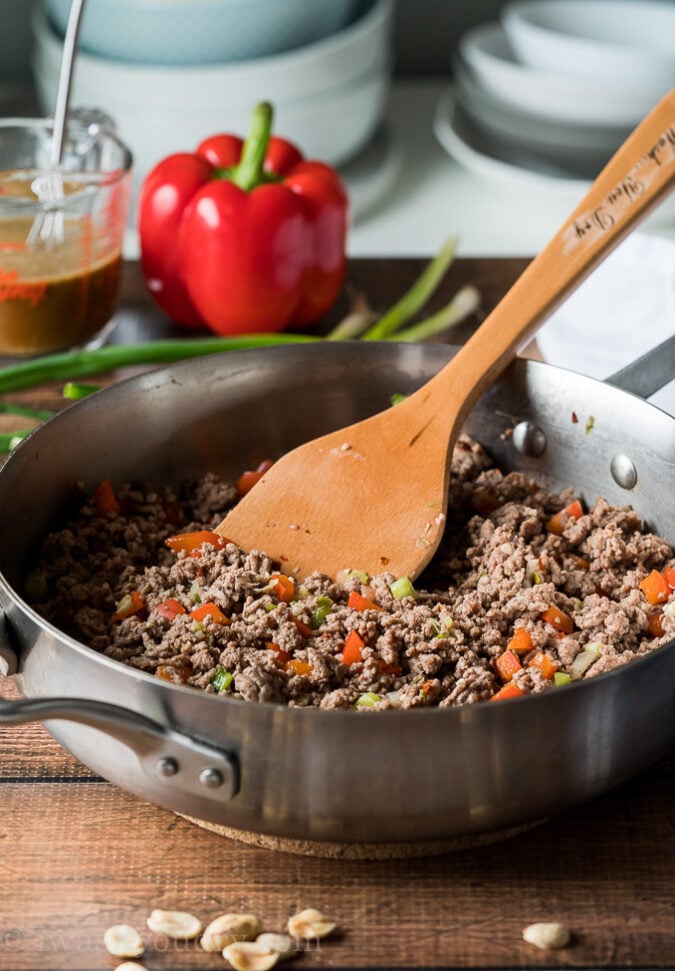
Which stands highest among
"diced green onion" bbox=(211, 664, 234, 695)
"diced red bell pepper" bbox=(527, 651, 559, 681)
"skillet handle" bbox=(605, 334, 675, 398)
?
"skillet handle" bbox=(605, 334, 675, 398)

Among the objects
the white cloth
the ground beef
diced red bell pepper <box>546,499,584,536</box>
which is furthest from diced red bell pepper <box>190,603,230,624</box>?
the white cloth

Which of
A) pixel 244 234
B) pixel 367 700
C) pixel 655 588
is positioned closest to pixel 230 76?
pixel 244 234

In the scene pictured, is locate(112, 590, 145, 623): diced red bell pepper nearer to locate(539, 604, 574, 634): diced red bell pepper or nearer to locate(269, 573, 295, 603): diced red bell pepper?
locate(269, 573, 295, 603): diced red bell pepper

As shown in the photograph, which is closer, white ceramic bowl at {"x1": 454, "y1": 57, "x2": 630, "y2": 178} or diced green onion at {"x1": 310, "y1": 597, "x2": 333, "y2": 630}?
diced green onion at {"x1": 310, "y1": 597, "x2": 333, "y2": 630}

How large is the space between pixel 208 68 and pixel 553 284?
4.19 feet

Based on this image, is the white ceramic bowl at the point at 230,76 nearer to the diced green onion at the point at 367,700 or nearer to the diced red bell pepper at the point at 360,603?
the diced red bell pepper at the point at 360,603

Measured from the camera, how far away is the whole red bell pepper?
2174 millimetres

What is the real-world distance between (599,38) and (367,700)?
2067mm

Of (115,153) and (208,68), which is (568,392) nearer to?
(115,153)

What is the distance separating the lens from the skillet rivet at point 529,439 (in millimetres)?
1682

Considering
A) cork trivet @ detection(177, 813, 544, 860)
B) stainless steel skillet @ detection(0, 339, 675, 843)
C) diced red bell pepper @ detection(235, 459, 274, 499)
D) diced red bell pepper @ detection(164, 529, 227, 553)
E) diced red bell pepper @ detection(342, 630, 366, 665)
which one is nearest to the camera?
stainless steel skillet @ detection(0, 339, 675, 843)

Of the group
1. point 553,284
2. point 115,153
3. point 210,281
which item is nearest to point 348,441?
point 553,284

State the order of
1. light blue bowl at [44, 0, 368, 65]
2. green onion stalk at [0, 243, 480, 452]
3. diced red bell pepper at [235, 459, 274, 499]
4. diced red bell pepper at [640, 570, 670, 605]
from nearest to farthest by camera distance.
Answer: diced red bell pepper at [640, 570, 670, 605]
diced red bell pepper at [235, 459, 274, 499]
green onion stalk at [0, 243, 480, 452]
light blue bowl at [44, 0, 368, 65]

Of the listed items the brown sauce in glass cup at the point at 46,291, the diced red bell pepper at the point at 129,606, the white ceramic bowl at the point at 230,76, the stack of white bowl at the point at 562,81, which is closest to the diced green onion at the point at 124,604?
the diced red bell pepper at the point at 129,606
